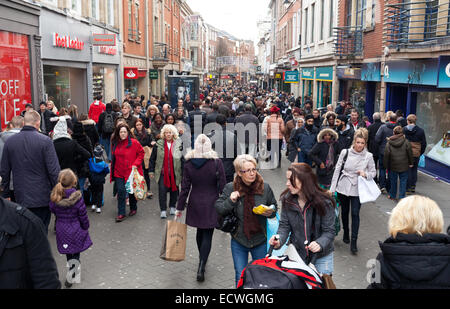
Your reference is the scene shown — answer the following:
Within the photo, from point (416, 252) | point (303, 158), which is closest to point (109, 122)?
point (303, 158)

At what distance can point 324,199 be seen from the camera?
430 cm

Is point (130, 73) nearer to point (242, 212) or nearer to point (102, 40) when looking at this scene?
point (102, 40)

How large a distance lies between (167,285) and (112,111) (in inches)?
319

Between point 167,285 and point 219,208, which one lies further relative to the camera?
point 167,285

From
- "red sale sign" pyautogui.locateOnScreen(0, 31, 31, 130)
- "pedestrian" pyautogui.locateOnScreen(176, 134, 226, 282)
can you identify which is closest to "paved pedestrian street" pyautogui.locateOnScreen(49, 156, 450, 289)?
"pedestrian" pyautogui.locateOnScreen(176, 134, 226, 282)

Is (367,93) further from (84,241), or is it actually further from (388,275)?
(388,275)

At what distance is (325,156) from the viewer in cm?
775

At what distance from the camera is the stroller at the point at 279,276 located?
3127mm

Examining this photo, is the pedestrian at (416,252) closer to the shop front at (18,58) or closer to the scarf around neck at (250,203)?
the scarf around neck at (250,203)

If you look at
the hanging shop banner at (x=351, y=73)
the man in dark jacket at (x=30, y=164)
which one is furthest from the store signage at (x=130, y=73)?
the man in dark jacket at (x=30, y=164)

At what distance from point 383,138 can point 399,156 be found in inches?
42.6

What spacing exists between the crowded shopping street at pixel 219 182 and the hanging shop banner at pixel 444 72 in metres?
0.04
